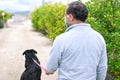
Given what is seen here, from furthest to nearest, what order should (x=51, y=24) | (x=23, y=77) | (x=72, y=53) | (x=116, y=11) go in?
(x=51, y=24) < (x=116, y=11) < (x=23, y=77) < (x=72, y=53)

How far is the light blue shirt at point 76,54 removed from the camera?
11.5 ft

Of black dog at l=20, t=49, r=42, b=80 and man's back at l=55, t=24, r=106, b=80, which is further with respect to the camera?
black dog at l=20, t=49, r=42, b=80

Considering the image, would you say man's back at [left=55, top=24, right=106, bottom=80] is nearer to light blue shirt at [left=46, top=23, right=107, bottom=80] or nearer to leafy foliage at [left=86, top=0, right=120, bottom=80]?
light blue shirt at [left=46, top=23, right=107, bottom=80]

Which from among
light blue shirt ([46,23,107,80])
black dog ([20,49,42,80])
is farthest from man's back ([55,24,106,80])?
black dog ([20,49,42,80])

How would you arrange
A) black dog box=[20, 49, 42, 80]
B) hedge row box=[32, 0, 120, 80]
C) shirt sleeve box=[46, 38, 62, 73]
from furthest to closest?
hedge row box=[32, 0, 120, 80]
black dog box=[20, 49, 42, 80]
shirt sleeve box=[46, 38, 62, 73]

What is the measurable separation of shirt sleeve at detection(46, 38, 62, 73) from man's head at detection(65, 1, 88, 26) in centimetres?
26

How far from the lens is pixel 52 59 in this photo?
3541mm

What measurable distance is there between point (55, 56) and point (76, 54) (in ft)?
0.71

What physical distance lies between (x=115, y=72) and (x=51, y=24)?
14.9 metres

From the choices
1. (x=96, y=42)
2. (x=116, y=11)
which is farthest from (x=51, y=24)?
(x=96, y=42)

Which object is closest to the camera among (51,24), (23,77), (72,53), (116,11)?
(72,53)

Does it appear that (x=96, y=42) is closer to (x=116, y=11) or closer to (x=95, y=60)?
(x=95, y=60)

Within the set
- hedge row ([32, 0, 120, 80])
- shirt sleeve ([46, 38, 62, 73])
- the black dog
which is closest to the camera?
shirt sleeve ([46, 38, 62, 73])

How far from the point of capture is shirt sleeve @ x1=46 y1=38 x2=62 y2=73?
3.47 metres
